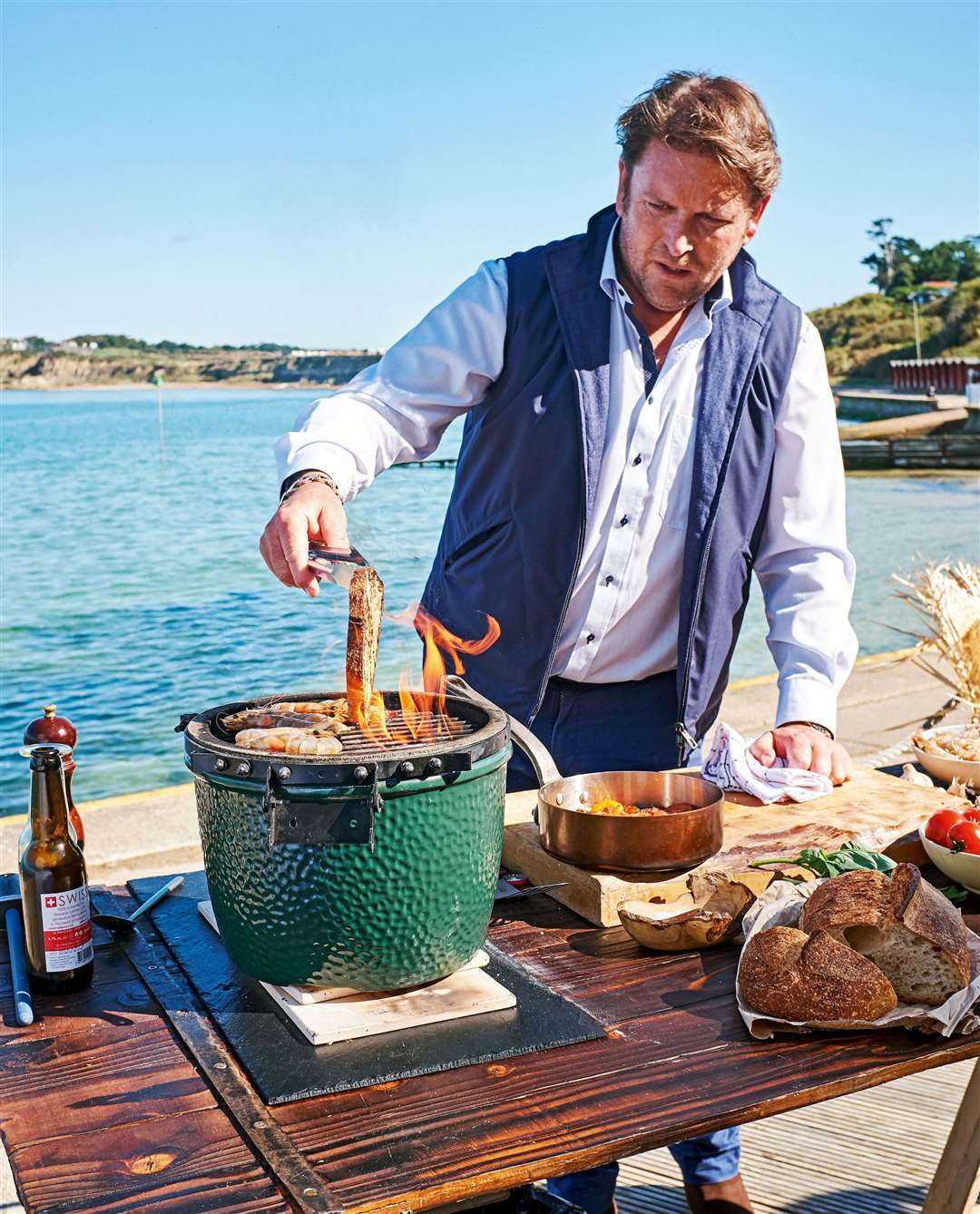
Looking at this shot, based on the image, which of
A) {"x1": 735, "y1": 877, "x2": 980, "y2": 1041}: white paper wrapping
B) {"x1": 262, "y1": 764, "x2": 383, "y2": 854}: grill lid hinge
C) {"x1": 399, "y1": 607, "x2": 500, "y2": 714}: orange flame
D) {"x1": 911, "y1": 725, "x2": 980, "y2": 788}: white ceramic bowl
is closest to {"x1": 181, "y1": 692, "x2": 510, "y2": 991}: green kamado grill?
{"x1": 262, "y1": 764, "x2": 383, "y2": 854}: grill lid hinge

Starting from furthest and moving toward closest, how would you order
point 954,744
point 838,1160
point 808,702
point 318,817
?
point 838,1160 → point 954,744 → point 808,702 → point 318,817

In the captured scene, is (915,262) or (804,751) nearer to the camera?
(804,751)

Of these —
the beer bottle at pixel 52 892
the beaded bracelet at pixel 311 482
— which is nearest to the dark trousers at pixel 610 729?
the beaded bracelet at pixel 311 482

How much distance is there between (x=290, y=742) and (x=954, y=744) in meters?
1.73

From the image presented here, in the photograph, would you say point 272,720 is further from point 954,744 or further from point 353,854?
point 954,744

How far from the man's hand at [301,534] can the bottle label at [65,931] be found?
0.52m

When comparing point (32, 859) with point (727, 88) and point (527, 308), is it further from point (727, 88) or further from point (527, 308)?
point (727, 88)

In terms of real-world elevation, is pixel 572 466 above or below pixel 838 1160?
above

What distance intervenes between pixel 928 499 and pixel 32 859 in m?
31.9

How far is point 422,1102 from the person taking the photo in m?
1.37

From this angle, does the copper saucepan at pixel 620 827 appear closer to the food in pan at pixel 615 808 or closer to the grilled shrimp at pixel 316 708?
the food in pan at pixel 615 808

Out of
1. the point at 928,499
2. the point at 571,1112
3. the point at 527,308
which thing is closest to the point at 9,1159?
the point at 571,1112

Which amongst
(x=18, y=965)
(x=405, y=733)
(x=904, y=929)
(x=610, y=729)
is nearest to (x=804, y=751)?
(x=610, y=729)

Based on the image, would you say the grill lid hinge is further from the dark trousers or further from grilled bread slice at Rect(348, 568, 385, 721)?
the dark trousers
